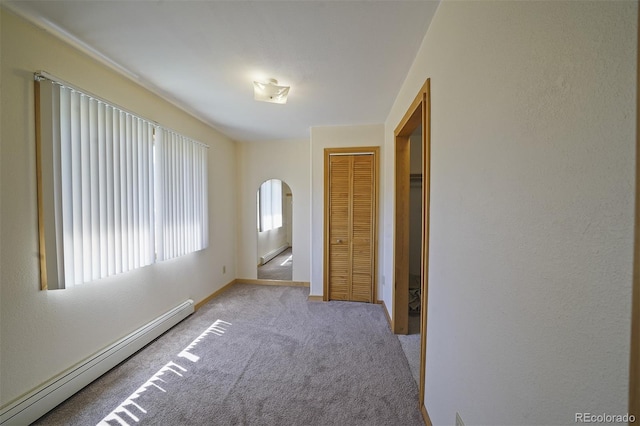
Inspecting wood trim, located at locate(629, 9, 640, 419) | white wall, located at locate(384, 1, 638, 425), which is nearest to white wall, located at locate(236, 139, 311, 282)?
white wall, located at locate(384, 1, 638, 425)

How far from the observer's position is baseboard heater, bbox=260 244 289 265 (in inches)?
203

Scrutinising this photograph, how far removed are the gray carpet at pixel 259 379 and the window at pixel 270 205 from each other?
8.57ft

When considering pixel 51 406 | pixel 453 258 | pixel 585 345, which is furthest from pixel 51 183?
pixel 585 345

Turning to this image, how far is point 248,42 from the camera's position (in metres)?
1.58

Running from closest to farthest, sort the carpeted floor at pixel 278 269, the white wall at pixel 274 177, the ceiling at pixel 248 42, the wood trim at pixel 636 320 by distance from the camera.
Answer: the wood trim at pixel 636 320 < the ceiling at pixel 248 42 < the white wall at pixel 274 177 < the carpeted floor at pixel 278 269

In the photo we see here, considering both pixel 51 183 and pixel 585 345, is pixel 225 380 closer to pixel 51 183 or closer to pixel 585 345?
pixel 51 183

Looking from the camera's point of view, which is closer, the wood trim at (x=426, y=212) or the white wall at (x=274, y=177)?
the wood trim at (x=426, y=212)

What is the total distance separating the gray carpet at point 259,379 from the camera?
58.5 inches

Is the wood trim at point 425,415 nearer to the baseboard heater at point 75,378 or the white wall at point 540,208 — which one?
the white wall at point 540,208

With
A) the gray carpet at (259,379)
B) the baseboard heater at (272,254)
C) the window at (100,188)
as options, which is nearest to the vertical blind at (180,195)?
the window at (100,188)

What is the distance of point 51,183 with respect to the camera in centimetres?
150

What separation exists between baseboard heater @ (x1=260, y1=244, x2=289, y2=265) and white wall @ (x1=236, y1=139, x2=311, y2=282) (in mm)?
986

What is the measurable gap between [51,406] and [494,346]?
2.58 metres

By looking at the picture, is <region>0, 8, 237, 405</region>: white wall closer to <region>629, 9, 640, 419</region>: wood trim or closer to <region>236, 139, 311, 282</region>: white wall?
<region>236, 139, 311, 282</region>: white wall
